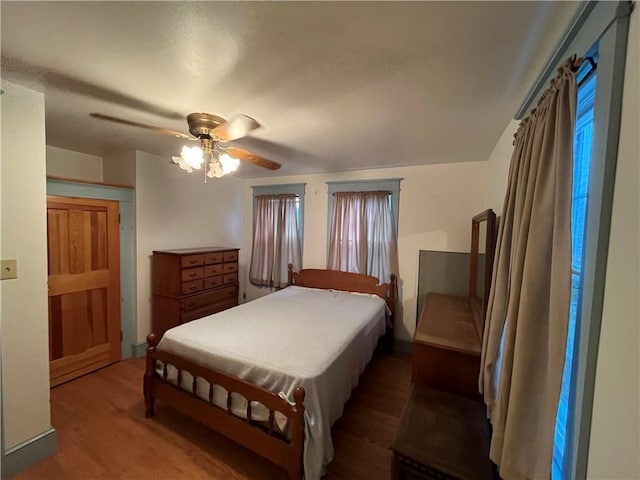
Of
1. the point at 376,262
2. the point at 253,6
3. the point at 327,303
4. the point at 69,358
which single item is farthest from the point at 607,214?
the point at 69,358

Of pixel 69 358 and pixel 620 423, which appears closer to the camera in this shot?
pixel 620 423

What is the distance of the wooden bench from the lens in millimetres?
1162

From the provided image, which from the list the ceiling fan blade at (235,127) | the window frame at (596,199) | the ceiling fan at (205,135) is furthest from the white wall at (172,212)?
the window frame at (596,199)

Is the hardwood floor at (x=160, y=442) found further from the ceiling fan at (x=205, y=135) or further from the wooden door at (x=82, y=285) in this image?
the ceiling fan at (x=205, y=135)

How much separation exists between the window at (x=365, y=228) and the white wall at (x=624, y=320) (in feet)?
8.49

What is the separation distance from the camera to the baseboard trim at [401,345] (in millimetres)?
3275

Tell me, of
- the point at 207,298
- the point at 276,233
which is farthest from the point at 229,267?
the point at 276,233

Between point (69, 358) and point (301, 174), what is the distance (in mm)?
3321

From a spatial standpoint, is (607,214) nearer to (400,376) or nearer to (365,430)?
(365,430)

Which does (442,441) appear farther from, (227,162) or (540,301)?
(227,162)

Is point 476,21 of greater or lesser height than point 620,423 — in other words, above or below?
above

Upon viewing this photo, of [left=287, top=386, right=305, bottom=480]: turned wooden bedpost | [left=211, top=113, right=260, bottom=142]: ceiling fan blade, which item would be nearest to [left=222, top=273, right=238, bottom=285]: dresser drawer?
[left=211, top=113, right=260, bottom=142]: ceiling fan blade

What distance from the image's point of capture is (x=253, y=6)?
36.9 inches

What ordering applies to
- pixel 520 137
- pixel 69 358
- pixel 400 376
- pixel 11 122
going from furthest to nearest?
1. pixel 400 376
2. pixel 69 358
3. pixel 11 122
4. pixel 520 137
